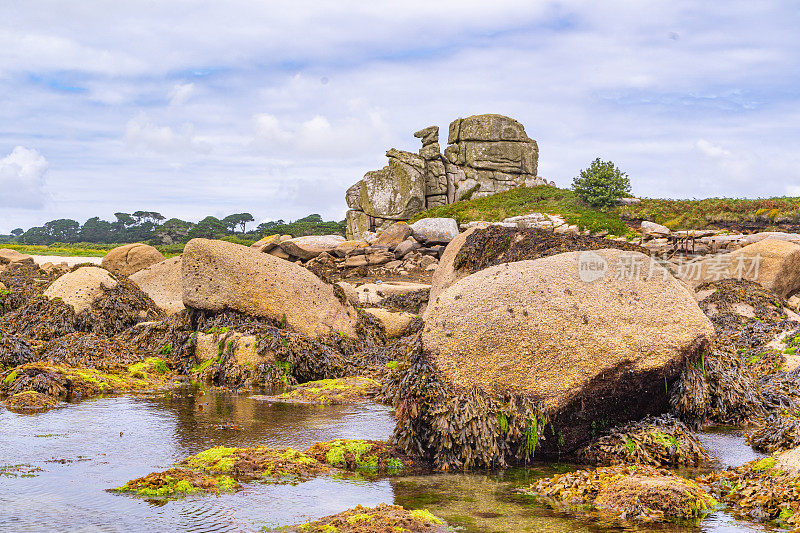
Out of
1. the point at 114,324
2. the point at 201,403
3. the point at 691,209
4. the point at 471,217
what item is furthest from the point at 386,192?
the point at 201,403

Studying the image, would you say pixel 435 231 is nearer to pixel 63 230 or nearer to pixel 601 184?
pixel 601 184

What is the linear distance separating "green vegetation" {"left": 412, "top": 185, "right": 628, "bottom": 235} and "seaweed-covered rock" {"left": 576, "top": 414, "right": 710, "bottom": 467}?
28.4m

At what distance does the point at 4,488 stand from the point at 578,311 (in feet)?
16.3

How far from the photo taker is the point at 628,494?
477 centimetres

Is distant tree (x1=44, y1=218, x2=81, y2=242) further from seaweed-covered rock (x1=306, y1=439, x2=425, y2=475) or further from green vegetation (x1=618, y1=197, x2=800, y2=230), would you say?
seaweed-covered rock (x1=306, y1=439, x2=425, y2=475)

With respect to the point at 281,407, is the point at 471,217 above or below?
above

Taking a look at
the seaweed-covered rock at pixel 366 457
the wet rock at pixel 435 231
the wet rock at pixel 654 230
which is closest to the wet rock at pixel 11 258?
the wet rock at pixel 435 231

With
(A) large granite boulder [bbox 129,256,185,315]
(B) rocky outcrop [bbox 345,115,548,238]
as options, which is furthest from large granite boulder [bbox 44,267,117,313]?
(B) rocky outcrop [bbox 345,115,548,238]

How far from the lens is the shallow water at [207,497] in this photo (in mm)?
4371

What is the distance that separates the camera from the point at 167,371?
11.0 metres

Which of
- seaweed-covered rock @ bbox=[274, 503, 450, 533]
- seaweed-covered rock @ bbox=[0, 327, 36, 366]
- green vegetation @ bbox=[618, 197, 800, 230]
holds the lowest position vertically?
seaweed-covered rock @ bbox=[274, 503, 450, 533]

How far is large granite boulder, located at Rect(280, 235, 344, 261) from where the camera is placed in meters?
30.4

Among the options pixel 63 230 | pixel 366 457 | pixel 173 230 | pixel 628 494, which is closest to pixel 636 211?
pixel 366 457

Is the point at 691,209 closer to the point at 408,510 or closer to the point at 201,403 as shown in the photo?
the point at 201,403
